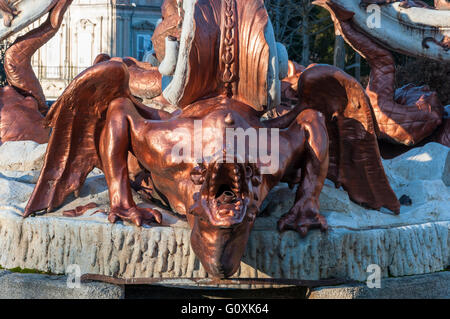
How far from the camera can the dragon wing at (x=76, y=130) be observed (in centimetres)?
338

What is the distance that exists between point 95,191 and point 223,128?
106 centimetres

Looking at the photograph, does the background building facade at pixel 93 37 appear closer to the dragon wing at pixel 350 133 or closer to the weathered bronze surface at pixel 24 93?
the weathered bronze surface at pixel 24 93

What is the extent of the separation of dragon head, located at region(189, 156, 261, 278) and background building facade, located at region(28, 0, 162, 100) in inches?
806

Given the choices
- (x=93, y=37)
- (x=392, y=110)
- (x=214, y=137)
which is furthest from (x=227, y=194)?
(x=93, y=37)

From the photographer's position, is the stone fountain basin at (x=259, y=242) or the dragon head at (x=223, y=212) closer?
the dragon head at (x=223, y=212)

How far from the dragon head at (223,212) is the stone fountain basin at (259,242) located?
1.03 feet

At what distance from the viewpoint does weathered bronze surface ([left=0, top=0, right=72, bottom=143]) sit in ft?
15.5

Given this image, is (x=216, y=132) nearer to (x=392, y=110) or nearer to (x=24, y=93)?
(x=392, y=110)

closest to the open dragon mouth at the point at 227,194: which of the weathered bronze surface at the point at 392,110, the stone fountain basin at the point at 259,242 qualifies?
the stone fountain basin at the point at 259,242

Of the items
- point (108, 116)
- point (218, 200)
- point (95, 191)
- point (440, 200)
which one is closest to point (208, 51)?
point (108, 116)

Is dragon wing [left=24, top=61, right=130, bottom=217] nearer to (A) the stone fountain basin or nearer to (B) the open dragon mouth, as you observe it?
(A) the stone fountain basin

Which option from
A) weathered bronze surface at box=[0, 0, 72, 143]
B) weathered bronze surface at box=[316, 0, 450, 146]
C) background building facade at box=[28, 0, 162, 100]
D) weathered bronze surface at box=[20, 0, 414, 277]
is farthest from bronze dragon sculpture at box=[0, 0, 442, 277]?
background building facade at box=[28, 0, 162, 100]

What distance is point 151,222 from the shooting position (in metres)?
3.20

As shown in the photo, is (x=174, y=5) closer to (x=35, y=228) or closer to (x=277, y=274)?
(x=35, y=228)
